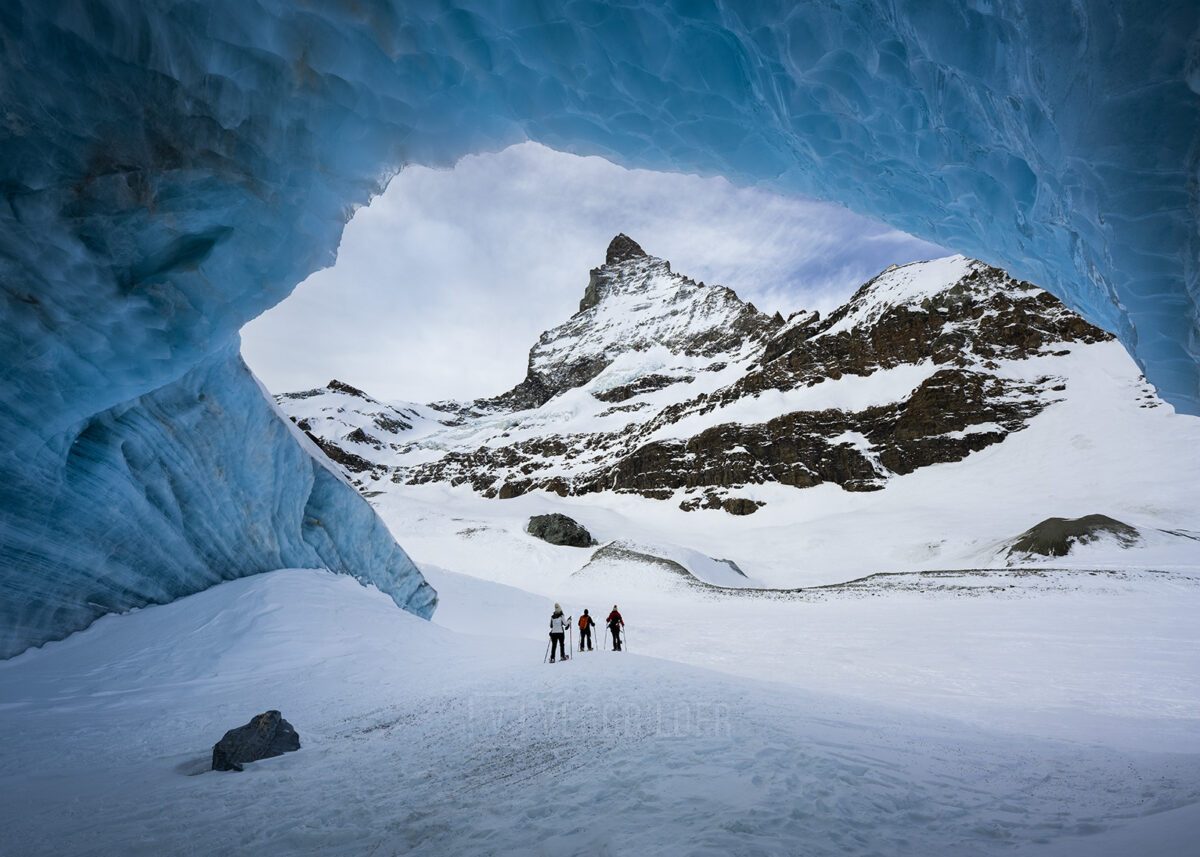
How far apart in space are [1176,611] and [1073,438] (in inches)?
1732

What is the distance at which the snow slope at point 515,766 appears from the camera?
11.4 ft

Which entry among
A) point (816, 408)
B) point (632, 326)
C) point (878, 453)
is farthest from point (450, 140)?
point (632, 326)

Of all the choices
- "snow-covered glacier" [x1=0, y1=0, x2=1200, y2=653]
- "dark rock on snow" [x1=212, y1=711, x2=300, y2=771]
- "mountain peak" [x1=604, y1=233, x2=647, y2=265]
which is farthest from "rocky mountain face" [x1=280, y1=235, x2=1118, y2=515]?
"mountain peak" [x1=604, y1=233, x2=647, y2=265]

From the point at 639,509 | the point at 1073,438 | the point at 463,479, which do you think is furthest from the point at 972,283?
the point at 463,479

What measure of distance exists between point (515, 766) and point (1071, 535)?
107ft

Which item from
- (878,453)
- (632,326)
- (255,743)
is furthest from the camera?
(632,326)

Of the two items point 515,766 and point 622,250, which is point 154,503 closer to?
point 515,766

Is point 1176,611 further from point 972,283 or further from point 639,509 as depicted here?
point 972,283

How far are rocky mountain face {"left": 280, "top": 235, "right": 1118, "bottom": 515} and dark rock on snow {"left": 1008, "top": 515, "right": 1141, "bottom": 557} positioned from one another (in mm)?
26240

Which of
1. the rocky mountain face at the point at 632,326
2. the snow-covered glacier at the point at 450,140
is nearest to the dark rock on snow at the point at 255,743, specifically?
the snow-covered glacier at the point at 450,140

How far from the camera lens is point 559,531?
40969 millimetres

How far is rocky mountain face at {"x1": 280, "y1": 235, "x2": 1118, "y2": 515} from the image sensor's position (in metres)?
57.1

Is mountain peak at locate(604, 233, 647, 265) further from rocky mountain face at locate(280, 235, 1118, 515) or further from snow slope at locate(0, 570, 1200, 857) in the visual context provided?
snow slope at locate(0, 570, 1200, 857)

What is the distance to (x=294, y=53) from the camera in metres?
5.50
